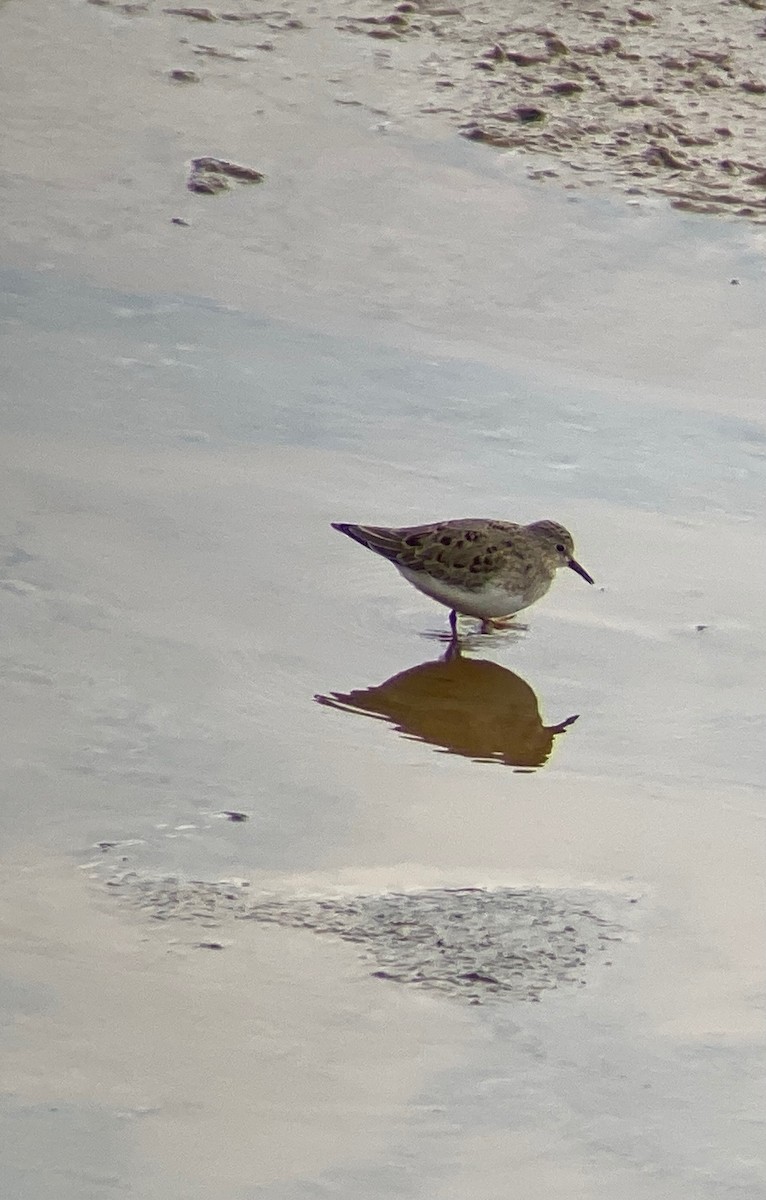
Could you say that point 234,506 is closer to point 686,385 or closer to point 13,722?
point 13,722

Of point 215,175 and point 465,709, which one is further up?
point 215,175

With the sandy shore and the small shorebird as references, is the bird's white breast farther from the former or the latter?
the sandy shore

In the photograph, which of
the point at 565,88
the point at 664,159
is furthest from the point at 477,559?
the point at 565,88

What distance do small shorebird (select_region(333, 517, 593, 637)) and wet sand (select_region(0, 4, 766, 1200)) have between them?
15 cm

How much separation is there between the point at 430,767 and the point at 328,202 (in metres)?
4.53

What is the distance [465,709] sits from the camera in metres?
6.18

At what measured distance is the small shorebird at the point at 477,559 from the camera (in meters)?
6.42

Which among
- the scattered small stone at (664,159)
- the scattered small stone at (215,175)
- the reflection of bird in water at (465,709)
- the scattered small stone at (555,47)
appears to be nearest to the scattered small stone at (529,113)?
the scattered small stone at (664,159)

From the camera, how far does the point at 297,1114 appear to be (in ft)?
13.7

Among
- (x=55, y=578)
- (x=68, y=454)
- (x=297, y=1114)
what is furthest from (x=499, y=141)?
(x=297, y=1114)

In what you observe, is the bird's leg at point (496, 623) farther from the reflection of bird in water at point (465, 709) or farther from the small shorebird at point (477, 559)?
the reflection of bird in water at point (465, 709)

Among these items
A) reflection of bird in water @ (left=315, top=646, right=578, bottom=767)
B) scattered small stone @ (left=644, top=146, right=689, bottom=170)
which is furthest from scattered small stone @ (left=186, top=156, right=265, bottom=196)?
reflection of bird in water @ (left=315, top=646, right=578, bottom=767)

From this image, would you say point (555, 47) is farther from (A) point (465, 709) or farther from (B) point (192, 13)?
(A) point (465, 709)

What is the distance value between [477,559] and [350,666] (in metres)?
0.57
